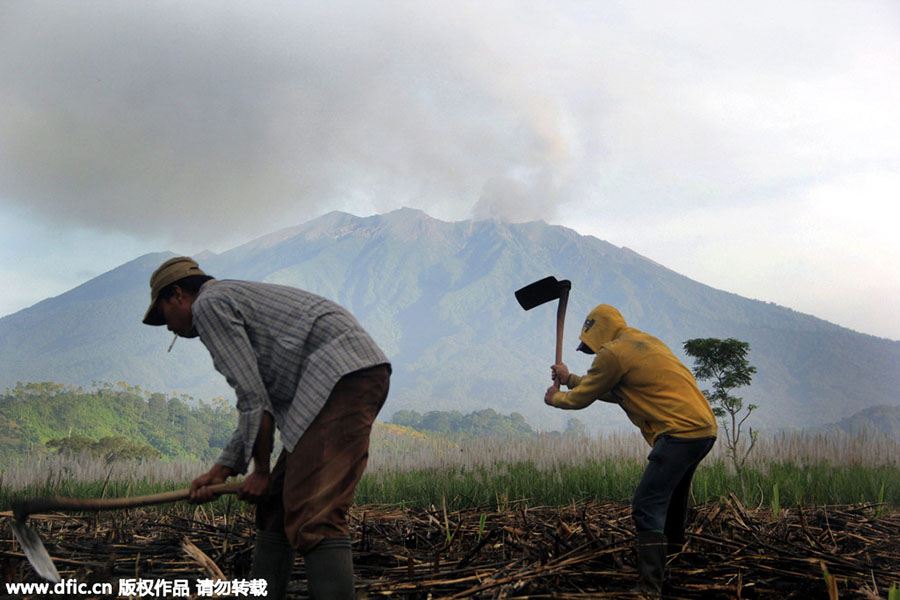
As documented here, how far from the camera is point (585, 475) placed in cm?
916

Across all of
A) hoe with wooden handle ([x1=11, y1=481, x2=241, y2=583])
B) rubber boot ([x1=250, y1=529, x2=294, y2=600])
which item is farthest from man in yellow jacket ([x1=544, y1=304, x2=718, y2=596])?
hoe with wooden handle ([x1=11, y1=481, x2=241, y2=583])

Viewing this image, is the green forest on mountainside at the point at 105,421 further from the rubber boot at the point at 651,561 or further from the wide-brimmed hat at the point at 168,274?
the rubber boot at the point at 651,561

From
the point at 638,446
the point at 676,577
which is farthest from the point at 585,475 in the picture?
the point at 676,577

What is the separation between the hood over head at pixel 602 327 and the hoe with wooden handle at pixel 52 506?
238 centimetres

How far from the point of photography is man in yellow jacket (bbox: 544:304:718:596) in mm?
3787

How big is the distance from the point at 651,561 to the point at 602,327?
144 cm

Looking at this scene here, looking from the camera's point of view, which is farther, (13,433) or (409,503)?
(13,433)

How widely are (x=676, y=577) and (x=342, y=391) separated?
221 cm

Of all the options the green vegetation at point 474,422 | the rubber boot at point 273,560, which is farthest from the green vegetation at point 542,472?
the green vegetation at point 474,422

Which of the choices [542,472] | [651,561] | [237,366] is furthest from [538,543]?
[542,472]

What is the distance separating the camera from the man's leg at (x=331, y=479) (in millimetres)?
2932

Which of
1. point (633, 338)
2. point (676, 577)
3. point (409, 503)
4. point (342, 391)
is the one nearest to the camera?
point (342, 391)

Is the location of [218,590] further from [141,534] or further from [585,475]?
[585,475]

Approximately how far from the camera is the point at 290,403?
10.8ft
